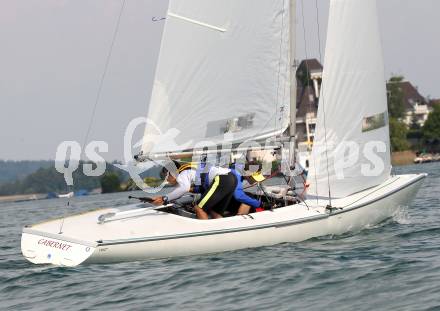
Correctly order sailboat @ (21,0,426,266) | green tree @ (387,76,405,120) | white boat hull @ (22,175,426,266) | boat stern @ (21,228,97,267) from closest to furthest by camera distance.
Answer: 1. boat stern @ (21,228,97,267)
2. white boat hull @ (22,175,426,266)
3. sailboat @ (21,0,426,266)
4. green tree @ (387,76,405,120)

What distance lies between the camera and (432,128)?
78375 millimetres

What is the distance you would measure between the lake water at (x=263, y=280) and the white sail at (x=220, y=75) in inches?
86.2

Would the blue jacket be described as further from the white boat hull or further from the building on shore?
the building on shore

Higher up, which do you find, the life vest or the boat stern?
the life vest

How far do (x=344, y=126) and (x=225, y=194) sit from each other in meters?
2.23

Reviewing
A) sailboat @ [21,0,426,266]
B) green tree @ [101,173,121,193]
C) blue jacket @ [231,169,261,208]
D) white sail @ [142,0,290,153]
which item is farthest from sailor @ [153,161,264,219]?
green tree @ [101,173,121,193]

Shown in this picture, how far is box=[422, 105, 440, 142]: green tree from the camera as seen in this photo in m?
77.8

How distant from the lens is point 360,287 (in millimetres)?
8664

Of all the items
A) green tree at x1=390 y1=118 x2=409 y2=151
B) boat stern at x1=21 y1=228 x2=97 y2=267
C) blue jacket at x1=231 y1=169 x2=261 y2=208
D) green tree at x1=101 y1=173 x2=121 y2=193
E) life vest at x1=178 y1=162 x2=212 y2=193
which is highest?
green tree at x1=390 y1=118 x2=409 y2=151

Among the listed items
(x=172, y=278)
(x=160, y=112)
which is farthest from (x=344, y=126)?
(x=172, y=278)

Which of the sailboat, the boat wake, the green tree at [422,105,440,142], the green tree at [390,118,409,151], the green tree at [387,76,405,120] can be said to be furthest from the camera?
the green tree at [387,76,405,120]

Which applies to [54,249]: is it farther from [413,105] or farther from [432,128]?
[413,105]

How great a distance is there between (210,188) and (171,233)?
1113mm

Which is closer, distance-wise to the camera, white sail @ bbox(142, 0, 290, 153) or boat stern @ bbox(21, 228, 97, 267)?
boat stern @ bbox(21, 228, 97, 267)
